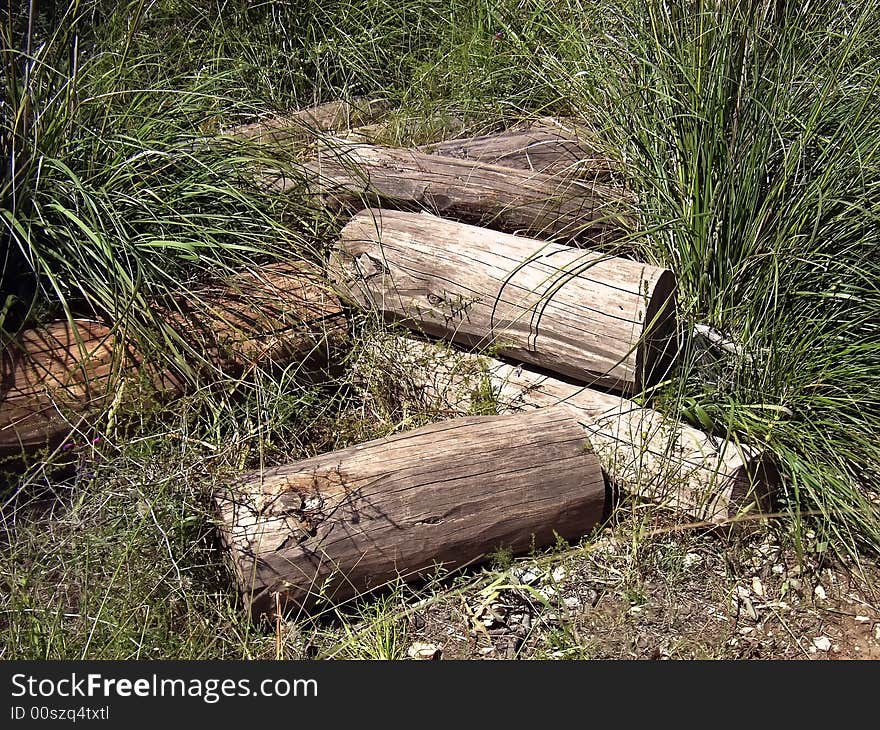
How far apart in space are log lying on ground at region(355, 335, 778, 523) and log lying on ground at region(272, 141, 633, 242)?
667 millimetres

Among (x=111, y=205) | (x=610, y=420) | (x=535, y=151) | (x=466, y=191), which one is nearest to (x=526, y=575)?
(x=610, y=420)

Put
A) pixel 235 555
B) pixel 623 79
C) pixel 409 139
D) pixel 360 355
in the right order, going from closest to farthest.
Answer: pixel 235 555, pixel 360 355, pixel 623 79, pixel 409 139

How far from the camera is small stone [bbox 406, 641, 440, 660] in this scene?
2.77 meters

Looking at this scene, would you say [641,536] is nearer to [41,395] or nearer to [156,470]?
[156,470]

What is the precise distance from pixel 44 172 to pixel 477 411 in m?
1.69

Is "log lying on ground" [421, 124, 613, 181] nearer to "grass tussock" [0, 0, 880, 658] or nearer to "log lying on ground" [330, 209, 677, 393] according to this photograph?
"grass tussock" [0, 0, 880, 658]

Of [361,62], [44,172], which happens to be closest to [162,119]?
[44,172]

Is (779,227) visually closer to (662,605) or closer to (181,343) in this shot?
(662,605)

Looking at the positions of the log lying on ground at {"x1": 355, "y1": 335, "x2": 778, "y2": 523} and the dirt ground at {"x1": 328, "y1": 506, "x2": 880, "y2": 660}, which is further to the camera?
the log lying on ground at {"x1": 355, "y1": 335, "x2": 778, "y2": 523}

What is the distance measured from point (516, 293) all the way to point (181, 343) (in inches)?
45.1

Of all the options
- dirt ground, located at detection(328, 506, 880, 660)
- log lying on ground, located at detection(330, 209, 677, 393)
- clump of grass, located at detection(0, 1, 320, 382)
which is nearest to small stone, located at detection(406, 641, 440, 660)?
dirt ground, located at detection(328, 506, 880, 660)

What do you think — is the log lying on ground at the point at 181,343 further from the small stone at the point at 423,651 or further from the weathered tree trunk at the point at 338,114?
the weathered tree trunk at the point at 338,114

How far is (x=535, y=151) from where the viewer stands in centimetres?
430

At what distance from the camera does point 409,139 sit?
473cm
